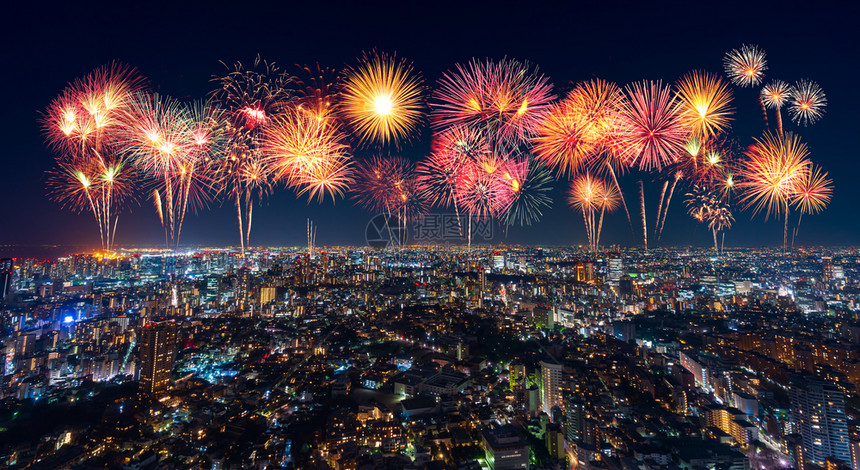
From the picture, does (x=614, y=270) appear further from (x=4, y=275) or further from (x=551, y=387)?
(x=4, y=275)

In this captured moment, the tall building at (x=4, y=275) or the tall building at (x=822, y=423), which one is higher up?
the tall building at (x=4, y=275)

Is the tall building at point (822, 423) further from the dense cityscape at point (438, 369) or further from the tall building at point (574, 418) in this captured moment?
the tall building at point (574, 418)

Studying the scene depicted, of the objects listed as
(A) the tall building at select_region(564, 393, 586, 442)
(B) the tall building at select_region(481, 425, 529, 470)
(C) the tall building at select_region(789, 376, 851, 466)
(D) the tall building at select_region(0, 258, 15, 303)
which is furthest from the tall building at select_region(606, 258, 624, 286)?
(D) the tall building at select_region(0, 258, 15, 303)

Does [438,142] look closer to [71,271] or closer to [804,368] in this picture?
[804,368]

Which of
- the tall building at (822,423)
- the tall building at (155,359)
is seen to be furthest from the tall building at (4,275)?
the tall building at (822,423)

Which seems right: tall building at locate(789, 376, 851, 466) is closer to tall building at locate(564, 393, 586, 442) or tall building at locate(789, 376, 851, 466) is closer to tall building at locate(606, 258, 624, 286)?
tall building at locate(564, 393, 586, 442)

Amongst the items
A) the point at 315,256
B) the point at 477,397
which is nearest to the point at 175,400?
the point at 477,397
